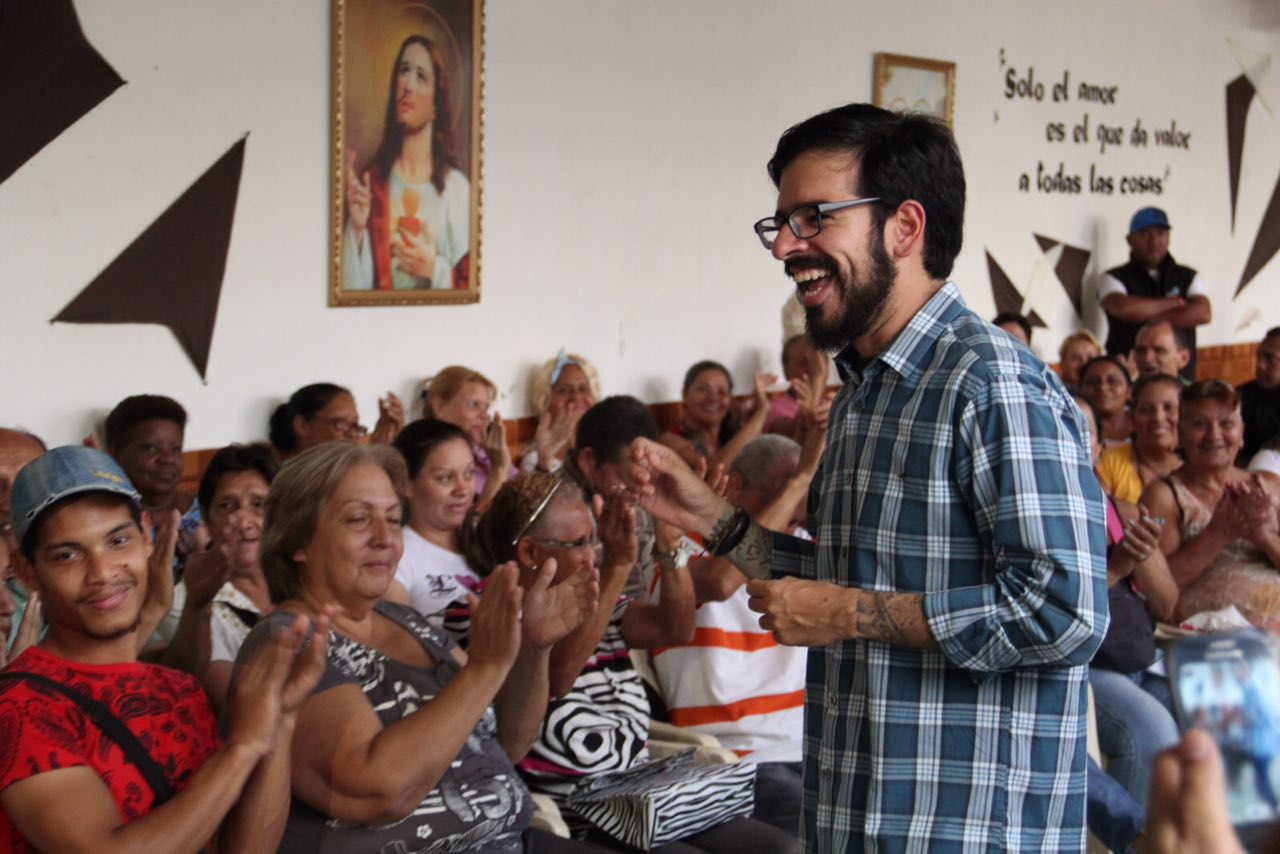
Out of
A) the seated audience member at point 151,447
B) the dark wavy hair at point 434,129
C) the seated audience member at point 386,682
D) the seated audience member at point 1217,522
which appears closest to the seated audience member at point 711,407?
the dark wavy hair at point 434,129

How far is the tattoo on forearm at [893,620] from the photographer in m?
1.78

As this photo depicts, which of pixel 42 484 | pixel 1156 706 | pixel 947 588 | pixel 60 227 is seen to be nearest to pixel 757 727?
pixel 1156 706

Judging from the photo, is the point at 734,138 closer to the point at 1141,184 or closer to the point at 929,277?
the point at 1141,184

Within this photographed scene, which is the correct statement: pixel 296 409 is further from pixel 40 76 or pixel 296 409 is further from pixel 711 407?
pixel 711 407

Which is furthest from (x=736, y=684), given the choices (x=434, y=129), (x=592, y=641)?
(x=434, y=129)

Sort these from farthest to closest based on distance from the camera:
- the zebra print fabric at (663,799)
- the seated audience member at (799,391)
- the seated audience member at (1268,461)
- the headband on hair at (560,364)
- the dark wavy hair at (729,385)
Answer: the dark wavy hair at (729,385) < the headband on hair at (560,364) < the seated audience member at (799,391) < the seated audience member at (1268,461) < the zebra print fabric at (663,799)

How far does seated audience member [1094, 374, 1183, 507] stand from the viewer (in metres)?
5.09

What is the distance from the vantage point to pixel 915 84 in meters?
7.59

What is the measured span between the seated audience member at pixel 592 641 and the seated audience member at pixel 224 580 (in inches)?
18.1

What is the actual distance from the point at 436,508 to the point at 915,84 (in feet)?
15.7

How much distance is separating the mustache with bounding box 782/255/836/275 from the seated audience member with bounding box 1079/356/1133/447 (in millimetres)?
4294

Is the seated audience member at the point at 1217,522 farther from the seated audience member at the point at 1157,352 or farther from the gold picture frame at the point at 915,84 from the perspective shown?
the gold picture frame at the point at 915,84

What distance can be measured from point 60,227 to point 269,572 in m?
2.10

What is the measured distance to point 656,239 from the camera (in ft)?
20.6
